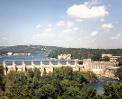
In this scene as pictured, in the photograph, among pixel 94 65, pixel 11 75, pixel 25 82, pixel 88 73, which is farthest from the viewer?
pixel 94 65

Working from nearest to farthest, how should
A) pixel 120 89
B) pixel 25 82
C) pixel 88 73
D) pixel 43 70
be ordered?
1. pixel 120 89
2. pixel 25 82
3. pixel 88 73
4. pixel 43 70

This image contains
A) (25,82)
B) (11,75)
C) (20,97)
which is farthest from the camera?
(11,75)

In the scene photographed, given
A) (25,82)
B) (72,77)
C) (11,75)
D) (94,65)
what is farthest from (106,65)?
(25,82)

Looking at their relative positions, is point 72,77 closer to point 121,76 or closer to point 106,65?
point 121,76

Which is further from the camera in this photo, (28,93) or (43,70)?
(43,70)

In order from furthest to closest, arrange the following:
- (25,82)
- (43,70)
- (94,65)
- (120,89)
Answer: (94,65) → (43,70) → (25,82) → (120,89)

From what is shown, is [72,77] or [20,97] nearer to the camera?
[20,97]

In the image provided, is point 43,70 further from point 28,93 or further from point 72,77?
point 28,93

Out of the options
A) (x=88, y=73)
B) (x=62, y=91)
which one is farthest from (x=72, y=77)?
(x=62, y=91)
